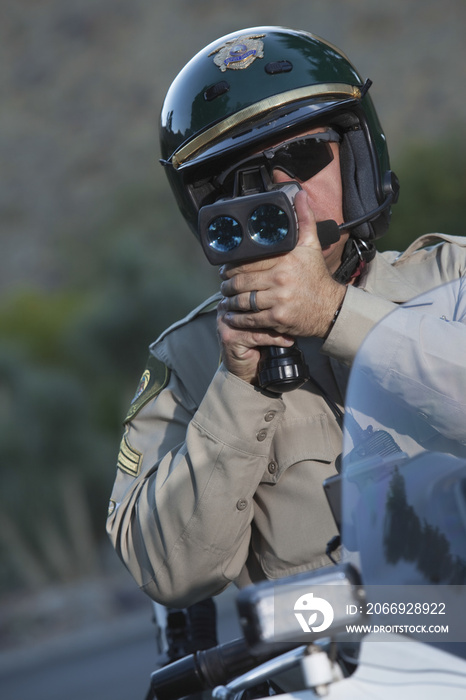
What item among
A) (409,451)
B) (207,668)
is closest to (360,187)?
(409,451)

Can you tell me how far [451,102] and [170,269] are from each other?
80.1ft

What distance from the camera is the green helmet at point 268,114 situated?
91.7 inches

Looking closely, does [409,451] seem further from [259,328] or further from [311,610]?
[259,328]

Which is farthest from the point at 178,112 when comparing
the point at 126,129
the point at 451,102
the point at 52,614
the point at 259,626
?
the point at 126,129

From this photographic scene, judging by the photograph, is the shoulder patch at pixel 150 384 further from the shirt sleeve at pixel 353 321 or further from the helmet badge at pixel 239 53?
the helmet badge at pixel 239 53

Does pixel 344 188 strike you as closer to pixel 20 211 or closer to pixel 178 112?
pixel 178 112

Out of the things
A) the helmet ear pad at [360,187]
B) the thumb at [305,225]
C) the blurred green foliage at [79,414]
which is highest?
the helmet ear pad at [360,187]

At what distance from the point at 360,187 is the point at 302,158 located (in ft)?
0.65

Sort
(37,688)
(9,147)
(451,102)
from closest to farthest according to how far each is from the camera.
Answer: (37,688) → (451,102) → (9,147)

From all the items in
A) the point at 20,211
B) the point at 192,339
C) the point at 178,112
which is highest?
the point at 20,211

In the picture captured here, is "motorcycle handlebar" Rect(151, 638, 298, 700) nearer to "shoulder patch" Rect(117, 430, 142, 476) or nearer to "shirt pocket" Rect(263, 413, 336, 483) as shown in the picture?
"shirt pocket" Rect(263, 413, 336, 483)

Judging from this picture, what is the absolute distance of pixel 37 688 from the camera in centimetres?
771

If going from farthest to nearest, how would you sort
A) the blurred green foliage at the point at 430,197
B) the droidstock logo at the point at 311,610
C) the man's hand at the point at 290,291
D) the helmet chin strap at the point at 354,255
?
the blurred green foliage at the point at 430,197, the helmet chin strap at the point at 354,255, the man's hand at the point at 290,291, the droidstock logo at the point at 311,610

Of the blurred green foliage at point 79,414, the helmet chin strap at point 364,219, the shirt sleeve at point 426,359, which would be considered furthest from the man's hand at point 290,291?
the blurred green foliage at point 79,414
